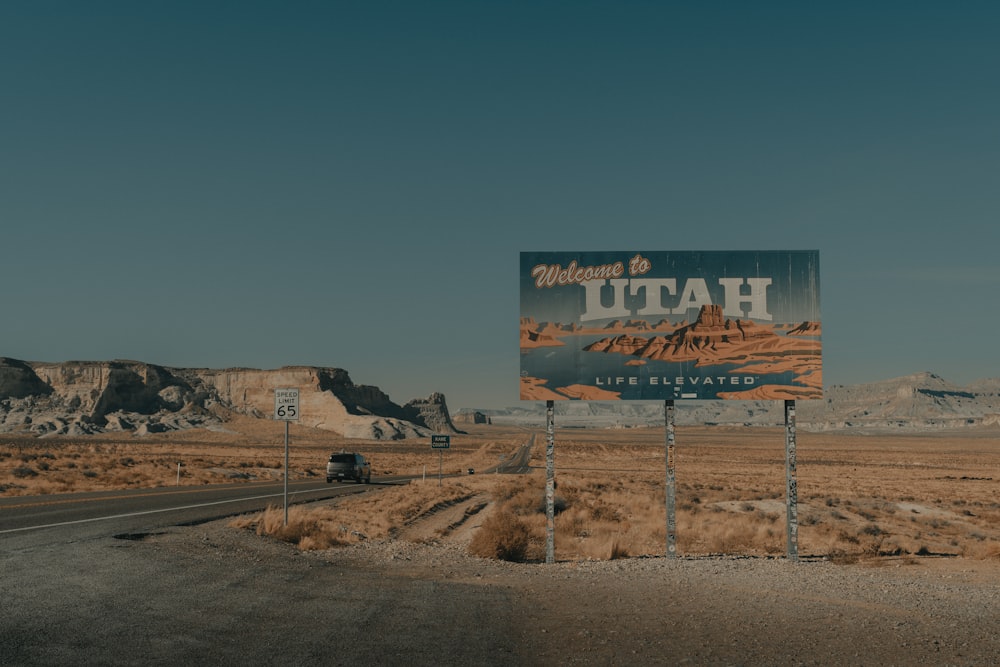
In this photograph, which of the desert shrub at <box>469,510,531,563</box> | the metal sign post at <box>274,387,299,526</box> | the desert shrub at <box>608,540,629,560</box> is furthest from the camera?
the metal sign post at <box>274,387,299,526</box>

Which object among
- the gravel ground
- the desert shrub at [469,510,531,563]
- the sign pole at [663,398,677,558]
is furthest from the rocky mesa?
the sign pole at [663,398,677,558]

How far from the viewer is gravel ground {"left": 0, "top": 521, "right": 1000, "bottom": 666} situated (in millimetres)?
8242

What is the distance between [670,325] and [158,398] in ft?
556

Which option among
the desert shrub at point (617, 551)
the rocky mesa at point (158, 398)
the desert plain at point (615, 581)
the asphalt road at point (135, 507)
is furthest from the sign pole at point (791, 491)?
the rocky mesa at point (158, 398)

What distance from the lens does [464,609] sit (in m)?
10.4

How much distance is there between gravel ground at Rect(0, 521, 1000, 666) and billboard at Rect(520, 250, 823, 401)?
11.5 ft

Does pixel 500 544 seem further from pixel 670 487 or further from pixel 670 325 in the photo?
pixel 670 325

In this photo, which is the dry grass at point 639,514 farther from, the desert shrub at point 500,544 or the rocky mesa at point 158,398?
the rocky mesa at point 158,398

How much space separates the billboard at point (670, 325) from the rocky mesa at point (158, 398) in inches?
5514

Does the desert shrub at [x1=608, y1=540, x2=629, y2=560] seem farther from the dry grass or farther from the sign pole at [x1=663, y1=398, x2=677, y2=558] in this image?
the sign pole at [x1=663, y1=398, x2=677, y2=558]

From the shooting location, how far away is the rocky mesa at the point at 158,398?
486 ft

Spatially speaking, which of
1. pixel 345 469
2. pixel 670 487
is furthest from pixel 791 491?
pixel 345 469

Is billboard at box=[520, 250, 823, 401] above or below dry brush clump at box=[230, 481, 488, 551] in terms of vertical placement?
above

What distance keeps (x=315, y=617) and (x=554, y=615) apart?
299 cm
